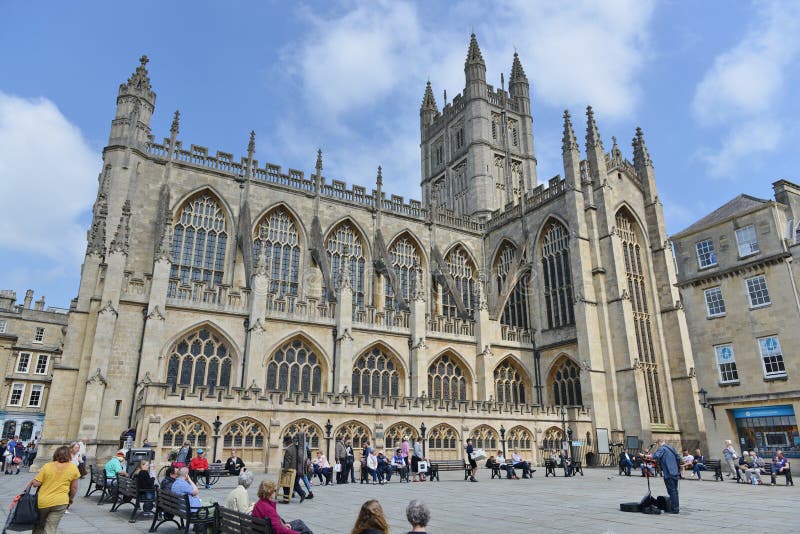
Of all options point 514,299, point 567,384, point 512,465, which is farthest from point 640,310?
point 512,465

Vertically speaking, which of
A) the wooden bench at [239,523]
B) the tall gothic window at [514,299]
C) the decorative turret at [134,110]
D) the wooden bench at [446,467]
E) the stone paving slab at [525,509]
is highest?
the decorative turret at [134,110]

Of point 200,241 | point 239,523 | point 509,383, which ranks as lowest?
point 239,523

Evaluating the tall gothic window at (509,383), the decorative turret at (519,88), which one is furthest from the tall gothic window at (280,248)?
the decorative turret at (519,88)

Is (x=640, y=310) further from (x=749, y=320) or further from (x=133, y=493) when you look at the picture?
(x=133, y=493)

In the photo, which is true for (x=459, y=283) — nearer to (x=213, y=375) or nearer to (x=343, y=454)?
(x=213, y=375)

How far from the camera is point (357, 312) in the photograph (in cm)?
2783

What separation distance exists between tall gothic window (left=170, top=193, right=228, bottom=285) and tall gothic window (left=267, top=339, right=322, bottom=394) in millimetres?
5375

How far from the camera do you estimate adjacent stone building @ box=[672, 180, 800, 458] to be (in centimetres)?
2089

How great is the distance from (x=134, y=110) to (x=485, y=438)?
23.1 m

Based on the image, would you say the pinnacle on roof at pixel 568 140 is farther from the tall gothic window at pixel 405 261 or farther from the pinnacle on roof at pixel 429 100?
the pinnacle on roof at pixel 429 100

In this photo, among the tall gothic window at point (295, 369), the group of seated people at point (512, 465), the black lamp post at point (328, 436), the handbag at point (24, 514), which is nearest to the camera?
the handbag at point (24, 514)

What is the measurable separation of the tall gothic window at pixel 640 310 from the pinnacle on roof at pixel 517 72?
2380cm

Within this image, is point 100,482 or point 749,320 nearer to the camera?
point 100,482

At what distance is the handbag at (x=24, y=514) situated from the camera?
6.08 meters
